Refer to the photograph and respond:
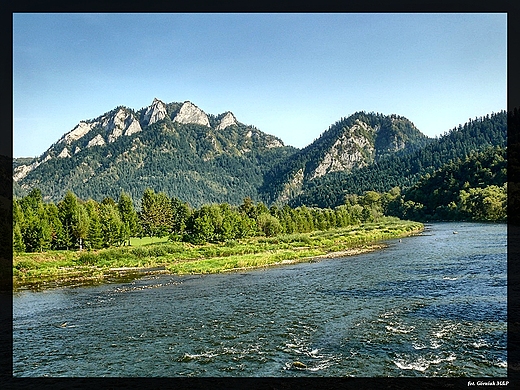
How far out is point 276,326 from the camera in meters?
25.0

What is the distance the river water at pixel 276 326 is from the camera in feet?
62.6

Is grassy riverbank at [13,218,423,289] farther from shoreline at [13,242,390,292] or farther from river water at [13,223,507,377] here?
river water at [13,223,507,377]

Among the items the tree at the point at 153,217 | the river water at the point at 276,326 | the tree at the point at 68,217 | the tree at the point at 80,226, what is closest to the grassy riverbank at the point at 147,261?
the tree at the point at 80,226

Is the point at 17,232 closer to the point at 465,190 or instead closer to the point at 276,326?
the point at 276,326

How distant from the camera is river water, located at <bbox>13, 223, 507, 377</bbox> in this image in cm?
1909

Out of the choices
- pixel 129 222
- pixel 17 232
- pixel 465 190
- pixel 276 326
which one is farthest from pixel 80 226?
pixel 465 190

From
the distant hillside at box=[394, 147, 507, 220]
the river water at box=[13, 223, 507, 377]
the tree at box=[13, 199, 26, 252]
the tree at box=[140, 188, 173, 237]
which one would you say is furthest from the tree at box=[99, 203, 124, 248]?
the distant hillside at box=[394, 147, 507, 220]

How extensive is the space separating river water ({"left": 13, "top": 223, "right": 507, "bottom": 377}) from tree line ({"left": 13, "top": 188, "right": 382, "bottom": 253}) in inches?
1022

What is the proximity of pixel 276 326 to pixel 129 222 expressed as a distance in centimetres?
6300

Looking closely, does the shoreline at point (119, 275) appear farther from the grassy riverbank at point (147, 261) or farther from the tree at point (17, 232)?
the tree at point (17, 232)

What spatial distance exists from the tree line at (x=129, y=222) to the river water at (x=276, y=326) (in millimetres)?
25960

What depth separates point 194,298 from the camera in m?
33.7

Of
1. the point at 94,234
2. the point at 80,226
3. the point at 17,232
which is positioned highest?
the point at 80,226
